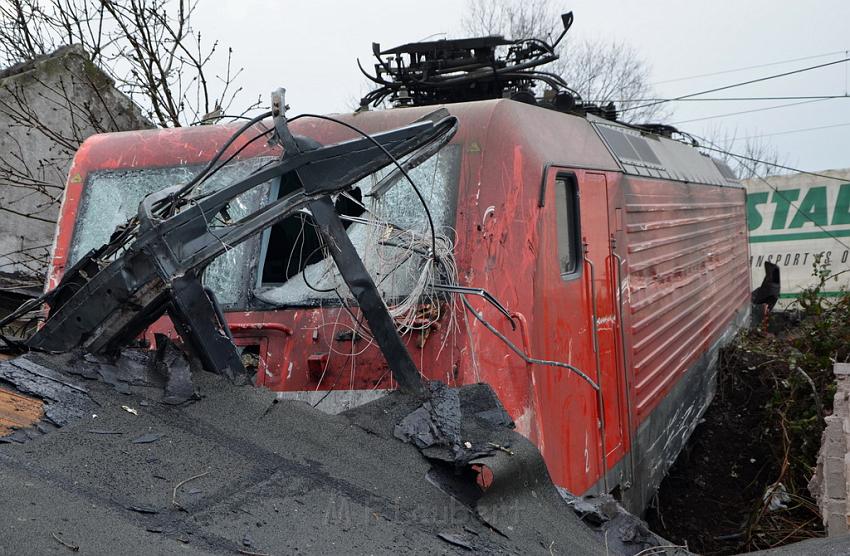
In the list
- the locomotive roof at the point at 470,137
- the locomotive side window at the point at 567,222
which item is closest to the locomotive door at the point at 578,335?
the locomotive side window at the point at 567,222

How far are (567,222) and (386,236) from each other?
1262 millimetres

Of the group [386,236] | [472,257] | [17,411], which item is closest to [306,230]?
[386,236]

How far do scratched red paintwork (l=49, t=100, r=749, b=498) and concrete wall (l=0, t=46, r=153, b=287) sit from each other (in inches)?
214

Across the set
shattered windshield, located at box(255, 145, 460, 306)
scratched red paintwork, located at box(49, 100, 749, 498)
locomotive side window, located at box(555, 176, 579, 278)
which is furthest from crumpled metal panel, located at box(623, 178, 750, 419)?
shattered windshield, located at box(255, 145, 460, 306)

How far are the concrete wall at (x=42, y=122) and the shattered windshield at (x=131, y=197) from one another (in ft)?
16.8

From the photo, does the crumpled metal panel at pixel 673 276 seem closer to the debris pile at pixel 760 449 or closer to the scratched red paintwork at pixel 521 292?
the scratched red paintwork at pixel 521 292

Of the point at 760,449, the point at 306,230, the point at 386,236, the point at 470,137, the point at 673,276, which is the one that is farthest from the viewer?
the point at 760,449

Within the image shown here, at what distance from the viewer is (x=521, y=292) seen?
4691 millimetres

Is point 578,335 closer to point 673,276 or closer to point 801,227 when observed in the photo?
point 673,276

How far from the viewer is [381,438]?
3.69 metres

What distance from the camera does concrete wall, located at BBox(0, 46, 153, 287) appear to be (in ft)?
35.2

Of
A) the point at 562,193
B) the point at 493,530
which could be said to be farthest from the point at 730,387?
the point at 493,530

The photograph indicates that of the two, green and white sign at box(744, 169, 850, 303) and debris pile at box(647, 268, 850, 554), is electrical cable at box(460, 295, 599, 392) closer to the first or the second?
debris pile at box(647, 268, 850, 554)

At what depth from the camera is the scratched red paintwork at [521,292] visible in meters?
4.56
